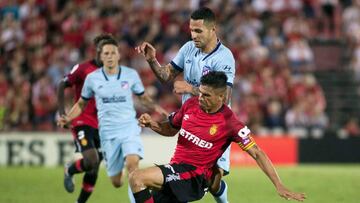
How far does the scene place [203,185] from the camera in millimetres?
8633

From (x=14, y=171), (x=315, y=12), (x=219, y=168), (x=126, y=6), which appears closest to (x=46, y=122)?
(x=14, y=171)

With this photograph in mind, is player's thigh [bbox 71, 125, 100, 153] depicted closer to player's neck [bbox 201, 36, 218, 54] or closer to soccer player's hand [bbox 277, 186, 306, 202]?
player's neck [bbox 201, 36, 218, 54]

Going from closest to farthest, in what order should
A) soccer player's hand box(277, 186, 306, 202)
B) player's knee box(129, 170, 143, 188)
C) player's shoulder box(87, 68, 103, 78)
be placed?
soccer player's hand box(277, 186, 306, 202)
player's knee box(129, 170, 143, 188)
player's shoulder box(87, 68, 103, 78)

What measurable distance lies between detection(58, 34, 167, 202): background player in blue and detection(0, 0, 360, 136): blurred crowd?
9.20 m

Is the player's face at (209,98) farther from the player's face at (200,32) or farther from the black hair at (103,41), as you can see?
the black hair at (103,41)

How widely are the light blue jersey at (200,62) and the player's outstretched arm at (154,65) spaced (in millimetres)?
131

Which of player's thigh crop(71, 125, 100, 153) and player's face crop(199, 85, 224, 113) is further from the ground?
player's face crop(199, 85, 224, 113)

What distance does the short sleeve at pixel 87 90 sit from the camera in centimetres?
1184

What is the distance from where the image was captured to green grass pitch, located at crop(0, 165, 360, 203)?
43.0 ft

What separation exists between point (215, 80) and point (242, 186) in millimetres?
7561

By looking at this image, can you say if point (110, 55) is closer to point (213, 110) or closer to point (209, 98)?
point (213, 110)

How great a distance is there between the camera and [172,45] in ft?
76.6

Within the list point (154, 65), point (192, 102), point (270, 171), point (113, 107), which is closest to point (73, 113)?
point (113, 107)

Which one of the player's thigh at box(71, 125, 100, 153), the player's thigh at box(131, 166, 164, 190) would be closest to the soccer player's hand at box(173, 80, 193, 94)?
the player's thigh at box(131, 166, 164, 190)
